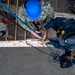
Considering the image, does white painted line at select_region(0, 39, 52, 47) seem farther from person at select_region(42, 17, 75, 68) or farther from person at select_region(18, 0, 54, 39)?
person at select_region(42, 17, 75, 68)

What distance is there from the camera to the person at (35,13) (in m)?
2.78

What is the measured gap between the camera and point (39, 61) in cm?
393

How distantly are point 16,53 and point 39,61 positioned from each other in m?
0.44

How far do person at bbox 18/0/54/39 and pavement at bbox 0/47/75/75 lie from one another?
0.84 metres

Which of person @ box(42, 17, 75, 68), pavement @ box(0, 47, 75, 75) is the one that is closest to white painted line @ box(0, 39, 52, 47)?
pavement @ box(0, 47, 75, 75)

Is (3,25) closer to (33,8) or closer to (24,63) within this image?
(33,8)

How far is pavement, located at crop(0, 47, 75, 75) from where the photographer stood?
12.8 feet

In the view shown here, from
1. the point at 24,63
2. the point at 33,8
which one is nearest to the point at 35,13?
the point at 33,8

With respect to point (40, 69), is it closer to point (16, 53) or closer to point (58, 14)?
point (16, 53)

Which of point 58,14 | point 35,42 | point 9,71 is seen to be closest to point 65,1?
point 58,14

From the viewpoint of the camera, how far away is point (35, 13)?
281cm

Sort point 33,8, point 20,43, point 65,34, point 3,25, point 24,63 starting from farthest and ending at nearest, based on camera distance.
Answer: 1. point 24,63
2. point 20,43
3. point 3,25
4. point 33,8
5. point 65,34

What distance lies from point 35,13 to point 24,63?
1362mm

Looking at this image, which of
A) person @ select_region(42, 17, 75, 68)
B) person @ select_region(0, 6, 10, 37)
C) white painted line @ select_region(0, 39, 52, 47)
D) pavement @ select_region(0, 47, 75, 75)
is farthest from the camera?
pavement @ select_region(0, 47, 75, 75)
